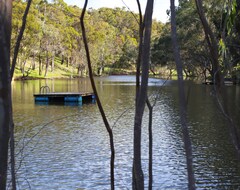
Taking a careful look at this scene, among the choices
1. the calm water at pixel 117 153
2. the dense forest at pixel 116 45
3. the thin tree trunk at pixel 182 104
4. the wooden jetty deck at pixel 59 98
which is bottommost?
the calm water at pixel 117 153

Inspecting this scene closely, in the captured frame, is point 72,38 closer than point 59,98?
No

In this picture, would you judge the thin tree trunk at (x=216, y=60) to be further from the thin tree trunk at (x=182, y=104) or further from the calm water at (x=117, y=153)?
the calm water at (x=117, y=153)

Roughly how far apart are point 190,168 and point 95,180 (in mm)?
8278

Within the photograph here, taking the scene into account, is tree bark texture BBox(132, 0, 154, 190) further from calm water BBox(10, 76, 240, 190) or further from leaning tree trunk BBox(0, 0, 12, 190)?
calm water BBox(10, 76, 240, 190)

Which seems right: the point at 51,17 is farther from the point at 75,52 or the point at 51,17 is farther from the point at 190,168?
the point at 190,168

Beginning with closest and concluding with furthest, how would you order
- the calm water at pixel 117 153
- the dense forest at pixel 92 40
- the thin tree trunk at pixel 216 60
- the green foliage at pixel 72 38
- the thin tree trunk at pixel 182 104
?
1. the thin tree trunk at pixel 182 104
2. the thin tree trunk at pixel 216 60
3. the calm water at pixel 117 153
4. the dense forest at pixel 92 40
5. the green foliage at pixel 72 38

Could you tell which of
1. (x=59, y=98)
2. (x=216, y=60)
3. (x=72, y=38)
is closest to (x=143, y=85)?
(x=216, y=60)

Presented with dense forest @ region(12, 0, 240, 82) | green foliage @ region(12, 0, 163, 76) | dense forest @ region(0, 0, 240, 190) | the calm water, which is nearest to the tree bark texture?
dense forest @ region(0, 0, 240, 190)

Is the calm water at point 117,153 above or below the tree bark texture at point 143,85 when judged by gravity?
below

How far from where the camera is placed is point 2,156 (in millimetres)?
2143

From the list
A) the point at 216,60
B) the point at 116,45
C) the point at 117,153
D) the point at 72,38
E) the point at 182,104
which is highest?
the point at 72,38

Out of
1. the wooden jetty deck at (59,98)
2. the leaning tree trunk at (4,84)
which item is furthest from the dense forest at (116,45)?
the wooden jetty deck at (59,98)

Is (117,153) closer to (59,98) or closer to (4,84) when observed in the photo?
(4,84)

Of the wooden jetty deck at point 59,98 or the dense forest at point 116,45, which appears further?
the wooden jetty deck at point 59,98
